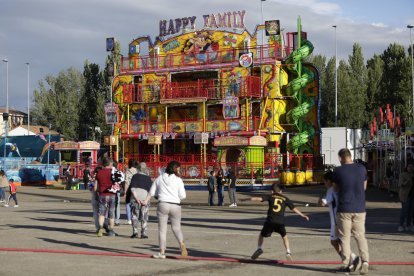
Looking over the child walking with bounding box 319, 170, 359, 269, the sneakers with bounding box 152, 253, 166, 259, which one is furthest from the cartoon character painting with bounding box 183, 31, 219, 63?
the child walking with bounding box 319, 170, 359, 269

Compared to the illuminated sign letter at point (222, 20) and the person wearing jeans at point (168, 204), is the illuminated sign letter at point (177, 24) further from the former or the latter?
the person wearing jeans at point (168, 204)

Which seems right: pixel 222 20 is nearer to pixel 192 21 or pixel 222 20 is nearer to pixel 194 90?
pixel 192 21

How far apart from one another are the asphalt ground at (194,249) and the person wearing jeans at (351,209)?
357 millimetres

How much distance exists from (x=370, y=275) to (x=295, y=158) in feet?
122

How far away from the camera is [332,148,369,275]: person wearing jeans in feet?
35.8

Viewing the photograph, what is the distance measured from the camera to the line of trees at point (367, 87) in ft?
223

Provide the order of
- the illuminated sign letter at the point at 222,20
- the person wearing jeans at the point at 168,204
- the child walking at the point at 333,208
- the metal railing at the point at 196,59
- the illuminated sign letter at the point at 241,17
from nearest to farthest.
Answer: the child walking at the point at 333,208
the person wearing jeans at the point at 168,204
the metal railing at the point at 196,59
the illuminated sign letter at the point at 241,17
the illuminated sign letter at the point at 222,20

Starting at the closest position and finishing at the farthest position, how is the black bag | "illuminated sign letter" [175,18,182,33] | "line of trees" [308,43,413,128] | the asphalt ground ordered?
the asphalt ground < the black bag < "illuminated sign letter" [175,18,182,33] < "line of trees" [308,43,413,128]

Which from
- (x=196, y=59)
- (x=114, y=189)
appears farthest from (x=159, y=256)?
(x=196, y=59)

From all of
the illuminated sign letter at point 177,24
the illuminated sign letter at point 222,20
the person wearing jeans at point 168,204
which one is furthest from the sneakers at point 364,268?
the illuminated sign letter at point 177,24

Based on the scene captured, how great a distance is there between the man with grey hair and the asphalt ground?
0.40 metres

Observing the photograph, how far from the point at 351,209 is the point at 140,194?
6.29 m

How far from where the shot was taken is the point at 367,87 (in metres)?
73.1

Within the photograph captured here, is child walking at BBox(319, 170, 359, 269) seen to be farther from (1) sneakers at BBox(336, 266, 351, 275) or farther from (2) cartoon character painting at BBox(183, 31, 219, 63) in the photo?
(2) cartoon character painting at BBox(183, 31, 219, 63)
